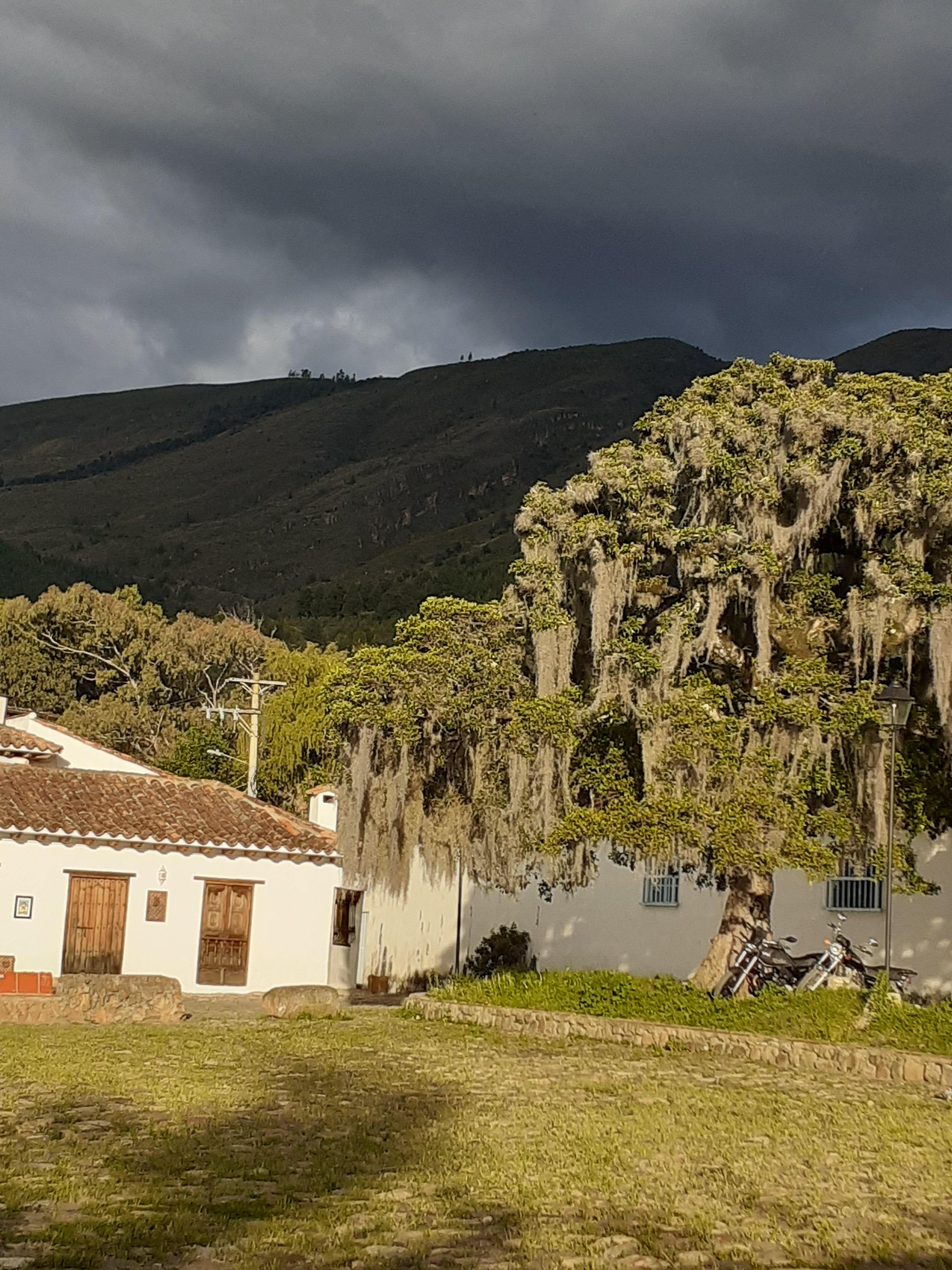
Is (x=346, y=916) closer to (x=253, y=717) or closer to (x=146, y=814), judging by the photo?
(x=146, y=814)

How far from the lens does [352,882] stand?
20.6 m

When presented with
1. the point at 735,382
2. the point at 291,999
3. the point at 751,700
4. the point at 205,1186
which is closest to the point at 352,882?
the point at 291,999

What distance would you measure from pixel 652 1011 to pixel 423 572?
52.7 metres

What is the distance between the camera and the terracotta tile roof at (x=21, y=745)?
2812 cm

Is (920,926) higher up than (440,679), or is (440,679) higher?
(440,679)

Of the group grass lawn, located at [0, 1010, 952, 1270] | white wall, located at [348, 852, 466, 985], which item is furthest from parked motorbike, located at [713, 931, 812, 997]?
white wall, located at [348, 852, 466, 985]

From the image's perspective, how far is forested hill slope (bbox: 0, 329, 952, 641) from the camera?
258ft

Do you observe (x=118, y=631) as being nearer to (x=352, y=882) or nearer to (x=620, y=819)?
(x=352, y=882)

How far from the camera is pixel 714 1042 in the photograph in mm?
15812

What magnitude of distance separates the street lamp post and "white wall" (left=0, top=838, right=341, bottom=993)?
40.4ft

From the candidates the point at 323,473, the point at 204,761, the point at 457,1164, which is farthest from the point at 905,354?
the point at 457,1164

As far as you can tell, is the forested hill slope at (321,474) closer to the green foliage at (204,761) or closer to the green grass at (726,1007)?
the green foliage at (204,761)

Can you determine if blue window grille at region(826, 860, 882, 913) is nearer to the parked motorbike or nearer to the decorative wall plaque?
the parked motorbike

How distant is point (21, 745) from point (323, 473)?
297 ft
